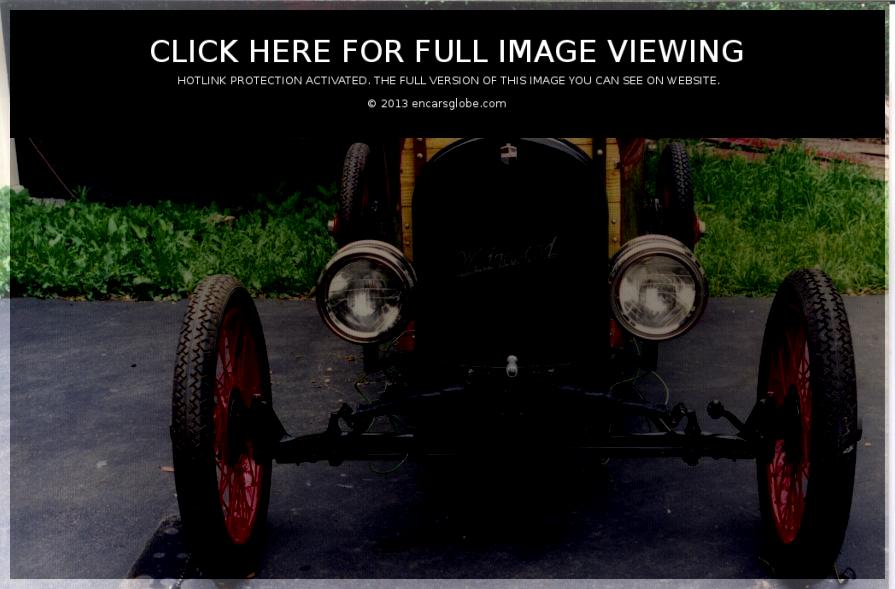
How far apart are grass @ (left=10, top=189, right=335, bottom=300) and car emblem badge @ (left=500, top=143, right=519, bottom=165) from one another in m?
3.58

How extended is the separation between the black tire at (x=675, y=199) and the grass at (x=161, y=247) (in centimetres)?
255

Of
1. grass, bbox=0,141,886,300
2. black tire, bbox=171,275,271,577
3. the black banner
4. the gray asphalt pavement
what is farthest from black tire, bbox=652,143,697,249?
black tire, bbox=171,275,271,577

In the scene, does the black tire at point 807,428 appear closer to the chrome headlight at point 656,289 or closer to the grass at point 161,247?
the chrome headlight at point 656,289

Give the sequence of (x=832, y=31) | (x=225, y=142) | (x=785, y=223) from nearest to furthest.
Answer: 1. (x=832, y=31)
2. (x=785, y=223)
3. (x=225, y=142)

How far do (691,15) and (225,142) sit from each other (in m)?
6.34

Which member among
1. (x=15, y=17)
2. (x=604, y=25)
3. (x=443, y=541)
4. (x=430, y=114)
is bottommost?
(x=443, y=541)

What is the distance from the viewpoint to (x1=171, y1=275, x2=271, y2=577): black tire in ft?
9.66

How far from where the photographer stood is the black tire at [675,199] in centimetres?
455

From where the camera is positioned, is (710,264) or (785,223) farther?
(785,223)

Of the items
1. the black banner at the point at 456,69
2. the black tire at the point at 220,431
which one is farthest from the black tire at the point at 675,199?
the black tire at the point at 220,431

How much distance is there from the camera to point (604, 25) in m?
3.78

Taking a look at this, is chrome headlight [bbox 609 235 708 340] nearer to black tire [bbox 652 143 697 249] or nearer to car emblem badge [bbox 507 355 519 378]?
car emblem badge [bbox 507 355 519 378]

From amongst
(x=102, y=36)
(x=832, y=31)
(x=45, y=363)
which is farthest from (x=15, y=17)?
(x=832, y=31)

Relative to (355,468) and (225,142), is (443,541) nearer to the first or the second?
(355,468)
